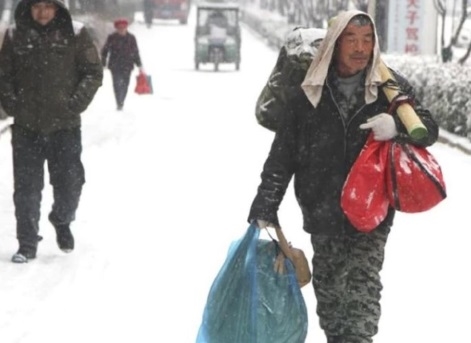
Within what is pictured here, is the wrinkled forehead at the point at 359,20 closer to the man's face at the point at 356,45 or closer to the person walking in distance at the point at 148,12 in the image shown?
the man's face at the point at 356,45

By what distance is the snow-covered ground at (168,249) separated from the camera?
634cm

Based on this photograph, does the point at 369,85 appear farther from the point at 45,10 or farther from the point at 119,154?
the point at 119,154

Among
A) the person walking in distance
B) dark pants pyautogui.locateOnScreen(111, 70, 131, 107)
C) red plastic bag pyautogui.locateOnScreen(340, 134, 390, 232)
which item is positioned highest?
red plastic bag pyautogui.locateOnScreen(340, 134, 390, 232)

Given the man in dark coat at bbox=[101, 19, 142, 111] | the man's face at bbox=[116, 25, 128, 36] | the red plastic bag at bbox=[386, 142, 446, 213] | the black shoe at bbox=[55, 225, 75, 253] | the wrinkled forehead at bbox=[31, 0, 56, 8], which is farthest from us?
the man in dark coat at bbox=[101, 19, 142, 111]

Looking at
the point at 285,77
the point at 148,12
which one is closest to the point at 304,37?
the point at 285,77

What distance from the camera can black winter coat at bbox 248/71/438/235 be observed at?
4570 millimetres

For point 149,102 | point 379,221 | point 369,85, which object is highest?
point 369,85

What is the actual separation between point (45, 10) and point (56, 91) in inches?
20.0

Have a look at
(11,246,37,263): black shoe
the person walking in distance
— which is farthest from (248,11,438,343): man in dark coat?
the person walking in distance

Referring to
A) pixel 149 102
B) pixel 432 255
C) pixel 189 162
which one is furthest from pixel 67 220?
pixel 149 102

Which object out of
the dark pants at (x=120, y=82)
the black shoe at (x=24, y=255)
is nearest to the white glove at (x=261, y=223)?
the black shoe at (x=24, y=255)

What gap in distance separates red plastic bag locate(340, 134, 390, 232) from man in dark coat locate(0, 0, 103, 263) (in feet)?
10.8

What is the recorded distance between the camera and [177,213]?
9.84 metres

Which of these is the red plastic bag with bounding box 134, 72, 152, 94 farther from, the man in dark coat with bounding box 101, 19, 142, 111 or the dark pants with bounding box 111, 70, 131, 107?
the man in dark coat with bounding box 101, 19, 142, 111
